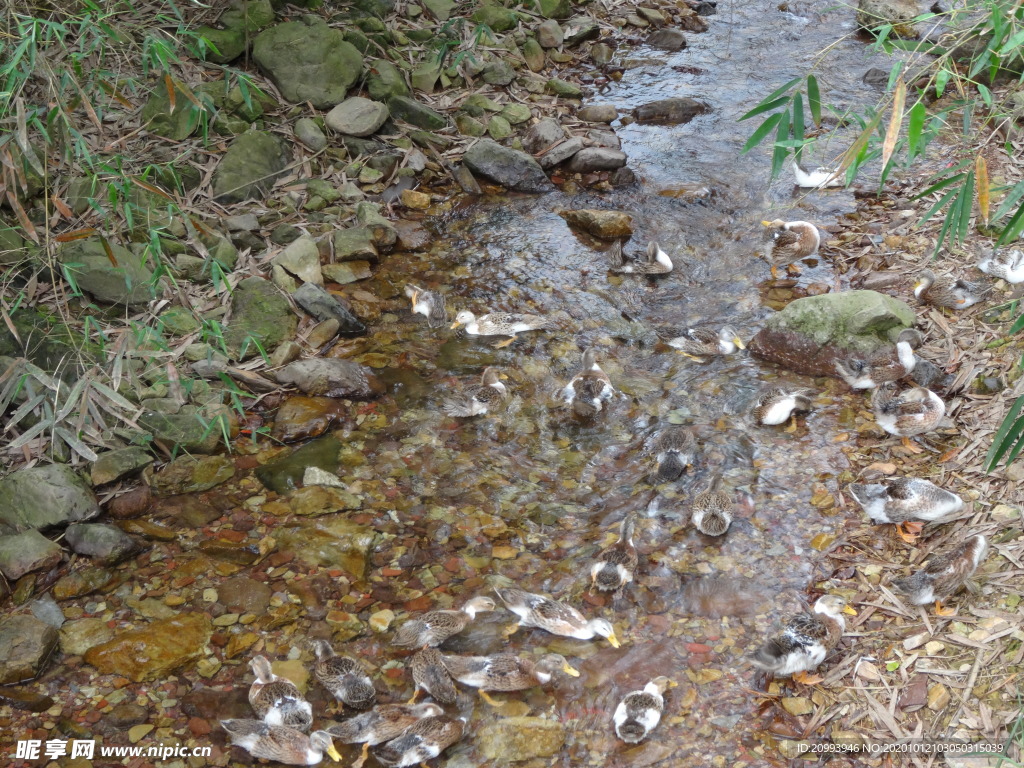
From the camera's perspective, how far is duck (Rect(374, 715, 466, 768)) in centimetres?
415

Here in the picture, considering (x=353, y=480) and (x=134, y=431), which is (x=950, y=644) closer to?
(x=353, y=480)

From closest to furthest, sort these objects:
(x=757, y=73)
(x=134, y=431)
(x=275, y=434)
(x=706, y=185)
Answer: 1. (x=134, y=431)
2. (x=275, y=434)
3. (x=706, y=185)
4. (x=757, y=73)

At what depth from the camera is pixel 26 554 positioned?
4906mm

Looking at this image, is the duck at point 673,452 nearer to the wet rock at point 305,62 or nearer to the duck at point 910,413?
the duck at point 910,413

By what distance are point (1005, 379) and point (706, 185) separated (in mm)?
4465

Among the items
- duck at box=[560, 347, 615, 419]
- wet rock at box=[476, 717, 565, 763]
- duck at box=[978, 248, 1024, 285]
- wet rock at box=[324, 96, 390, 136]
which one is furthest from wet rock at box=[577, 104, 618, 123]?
wet rock at box=[476, 717, 565, 763]

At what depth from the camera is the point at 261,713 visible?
4.34 m

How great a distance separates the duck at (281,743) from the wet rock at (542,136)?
298 inches

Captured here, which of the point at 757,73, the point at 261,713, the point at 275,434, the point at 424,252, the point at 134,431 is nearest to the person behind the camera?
the point at 261,713

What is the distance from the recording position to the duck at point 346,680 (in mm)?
4430

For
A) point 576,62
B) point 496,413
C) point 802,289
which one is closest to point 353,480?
point 496,413

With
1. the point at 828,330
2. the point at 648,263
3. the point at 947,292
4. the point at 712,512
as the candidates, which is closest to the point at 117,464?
the point at 712,512

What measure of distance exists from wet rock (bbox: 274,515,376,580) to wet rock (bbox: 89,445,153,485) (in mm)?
1113

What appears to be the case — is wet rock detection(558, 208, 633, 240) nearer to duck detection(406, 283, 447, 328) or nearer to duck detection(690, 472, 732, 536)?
duck detection(406, 283, 447, 328)
